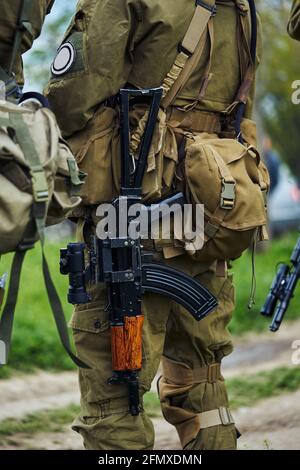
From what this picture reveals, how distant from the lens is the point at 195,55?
13.8 ft

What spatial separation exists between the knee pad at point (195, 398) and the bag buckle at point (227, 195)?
800 mm

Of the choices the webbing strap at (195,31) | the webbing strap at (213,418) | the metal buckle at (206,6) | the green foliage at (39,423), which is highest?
the metal buckle at (206,6)

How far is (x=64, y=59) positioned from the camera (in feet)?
13.5

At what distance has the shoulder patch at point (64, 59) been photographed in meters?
4.09

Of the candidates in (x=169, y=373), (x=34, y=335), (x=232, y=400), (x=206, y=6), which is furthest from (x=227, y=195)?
(x=34, y=335)

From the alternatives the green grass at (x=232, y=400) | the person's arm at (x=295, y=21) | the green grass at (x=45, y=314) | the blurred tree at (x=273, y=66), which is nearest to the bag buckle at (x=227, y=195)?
the person's arm at (x=295, y=21)

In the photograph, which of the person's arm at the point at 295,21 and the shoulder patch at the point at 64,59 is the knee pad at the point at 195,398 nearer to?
the shoulder patch at the point at 64,59

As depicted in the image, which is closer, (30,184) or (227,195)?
(30,184)

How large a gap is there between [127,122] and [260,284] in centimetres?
650

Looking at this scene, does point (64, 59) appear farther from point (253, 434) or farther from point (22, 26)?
point (253, 434)

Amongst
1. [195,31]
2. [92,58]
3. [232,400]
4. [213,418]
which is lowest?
[213,418]

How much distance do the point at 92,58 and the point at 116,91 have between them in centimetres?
17

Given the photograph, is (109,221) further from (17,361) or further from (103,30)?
(17,361)

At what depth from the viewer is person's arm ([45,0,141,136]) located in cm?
402
